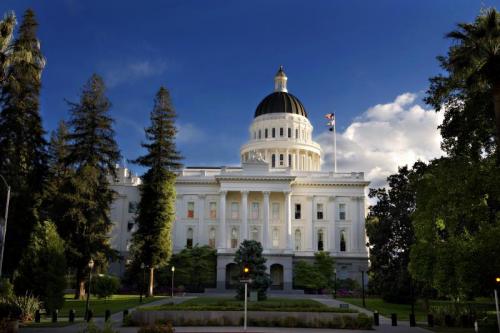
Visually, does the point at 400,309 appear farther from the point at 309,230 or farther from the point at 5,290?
the point at 309,230

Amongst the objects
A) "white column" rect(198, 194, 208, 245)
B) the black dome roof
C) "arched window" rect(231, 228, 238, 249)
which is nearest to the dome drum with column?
the black dome roof

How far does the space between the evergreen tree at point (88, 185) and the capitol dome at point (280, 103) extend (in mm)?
44120

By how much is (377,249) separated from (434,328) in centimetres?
2528

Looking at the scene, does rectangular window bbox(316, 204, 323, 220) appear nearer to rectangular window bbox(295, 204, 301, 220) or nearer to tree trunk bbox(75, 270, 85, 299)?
rectangular window bbox(295, 204, 301, 220)

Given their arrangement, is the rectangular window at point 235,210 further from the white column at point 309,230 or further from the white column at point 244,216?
the white column at point 309,230

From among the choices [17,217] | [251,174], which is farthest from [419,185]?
[251,174]

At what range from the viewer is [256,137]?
295 feet

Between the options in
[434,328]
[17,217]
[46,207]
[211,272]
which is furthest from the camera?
[211,272]

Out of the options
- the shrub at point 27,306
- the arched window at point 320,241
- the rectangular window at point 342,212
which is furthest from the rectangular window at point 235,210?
the shrub at point 27,306

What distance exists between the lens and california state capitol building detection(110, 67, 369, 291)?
71.2m

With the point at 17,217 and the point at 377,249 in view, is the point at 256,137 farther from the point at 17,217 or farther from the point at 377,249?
the point at 17,217

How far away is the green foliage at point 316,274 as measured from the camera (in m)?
67.9

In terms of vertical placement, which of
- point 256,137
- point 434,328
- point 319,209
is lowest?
point 434,328

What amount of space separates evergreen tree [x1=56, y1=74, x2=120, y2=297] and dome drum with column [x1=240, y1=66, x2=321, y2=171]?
1563 inches
